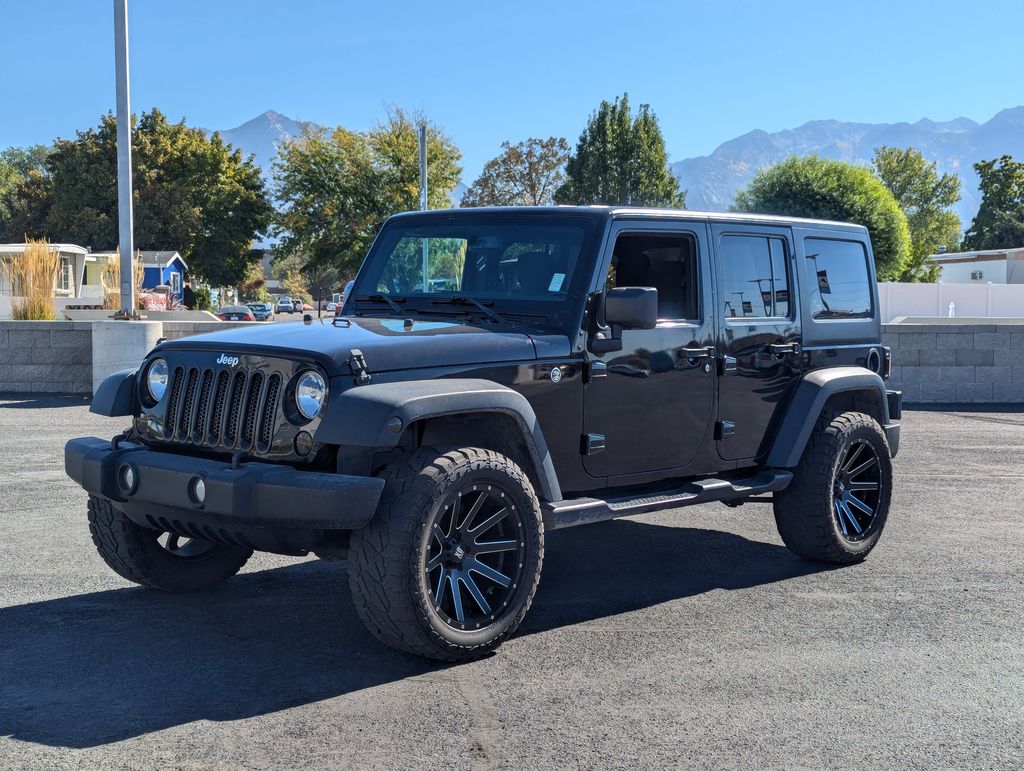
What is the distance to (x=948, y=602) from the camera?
19.9ft

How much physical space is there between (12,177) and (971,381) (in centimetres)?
10167

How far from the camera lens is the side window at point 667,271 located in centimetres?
605

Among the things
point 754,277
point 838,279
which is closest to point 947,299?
point 838,279

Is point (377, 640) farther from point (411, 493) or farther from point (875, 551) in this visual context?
point (875, 551)

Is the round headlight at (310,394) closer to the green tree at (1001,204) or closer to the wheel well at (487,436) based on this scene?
the wheel well at (487,436)

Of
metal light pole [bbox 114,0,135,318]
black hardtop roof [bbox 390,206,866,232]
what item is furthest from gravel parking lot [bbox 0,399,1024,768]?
metal light pole [bbox 114,0,135,318]

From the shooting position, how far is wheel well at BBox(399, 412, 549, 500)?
5090mm

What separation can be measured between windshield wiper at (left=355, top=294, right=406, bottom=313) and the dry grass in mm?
12573

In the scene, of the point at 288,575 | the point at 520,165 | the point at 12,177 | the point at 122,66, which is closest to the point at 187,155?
the point at 520,165

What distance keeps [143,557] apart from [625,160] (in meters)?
65.0

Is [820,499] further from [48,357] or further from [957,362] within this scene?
[48,357]

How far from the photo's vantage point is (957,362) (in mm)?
16250

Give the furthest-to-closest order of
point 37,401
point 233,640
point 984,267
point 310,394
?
point 984,267, point 37,401, point 233,640, point 310,394

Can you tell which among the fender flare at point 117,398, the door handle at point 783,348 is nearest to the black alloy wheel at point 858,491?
the door handle at point 783,348
